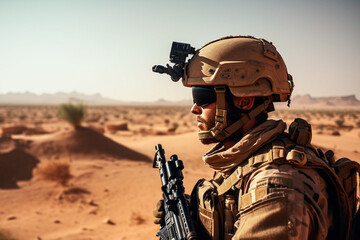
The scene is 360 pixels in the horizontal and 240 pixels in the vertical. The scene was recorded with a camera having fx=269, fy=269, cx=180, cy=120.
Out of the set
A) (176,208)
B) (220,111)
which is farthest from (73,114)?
(220,111)

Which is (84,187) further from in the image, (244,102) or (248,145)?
(248,145)


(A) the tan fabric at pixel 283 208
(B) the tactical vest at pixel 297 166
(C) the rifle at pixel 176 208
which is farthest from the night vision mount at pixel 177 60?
(A) the tan fabric at pixel 283 208

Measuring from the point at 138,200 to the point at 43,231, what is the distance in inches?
100

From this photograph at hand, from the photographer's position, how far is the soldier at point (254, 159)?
1412mm

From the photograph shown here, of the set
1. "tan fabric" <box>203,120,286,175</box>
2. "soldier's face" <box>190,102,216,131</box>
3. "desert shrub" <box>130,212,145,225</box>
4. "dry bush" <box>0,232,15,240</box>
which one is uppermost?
"soldier's face" <box>190,102,216,131</box>

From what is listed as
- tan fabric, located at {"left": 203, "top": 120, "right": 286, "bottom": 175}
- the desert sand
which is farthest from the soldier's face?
the desert sand

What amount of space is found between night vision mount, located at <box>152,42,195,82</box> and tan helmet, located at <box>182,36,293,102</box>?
21cm

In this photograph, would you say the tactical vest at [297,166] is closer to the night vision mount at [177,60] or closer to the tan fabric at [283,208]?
the tan fabric at [283,208]

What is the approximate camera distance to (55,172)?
8891 millimetres

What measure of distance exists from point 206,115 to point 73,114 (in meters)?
13.6

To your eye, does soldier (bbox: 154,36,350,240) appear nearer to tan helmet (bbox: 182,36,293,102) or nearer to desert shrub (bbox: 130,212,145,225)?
tan helmet (bbox: 182,36,293,102)

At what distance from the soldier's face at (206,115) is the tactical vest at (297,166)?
486 mm

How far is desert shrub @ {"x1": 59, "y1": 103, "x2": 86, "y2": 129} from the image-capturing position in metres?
14.3

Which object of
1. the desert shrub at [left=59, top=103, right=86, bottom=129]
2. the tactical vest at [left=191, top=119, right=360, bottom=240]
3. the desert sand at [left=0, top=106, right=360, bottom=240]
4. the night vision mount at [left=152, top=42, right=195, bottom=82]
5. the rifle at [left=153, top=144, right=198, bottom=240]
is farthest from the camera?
the desert shrub at [left=59, top=103, right=86, bottom=129]
